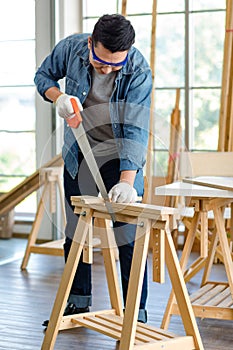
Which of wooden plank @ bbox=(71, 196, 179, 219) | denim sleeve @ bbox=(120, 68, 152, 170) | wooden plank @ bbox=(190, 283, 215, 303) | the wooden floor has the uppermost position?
denim sleeve @ bbox=(120, 68, 152, 170)

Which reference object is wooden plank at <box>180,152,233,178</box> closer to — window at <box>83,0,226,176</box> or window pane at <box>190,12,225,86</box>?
window at <box>83,0,226,176</box>

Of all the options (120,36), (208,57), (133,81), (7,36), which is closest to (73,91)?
(133,81)

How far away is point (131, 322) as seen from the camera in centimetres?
253

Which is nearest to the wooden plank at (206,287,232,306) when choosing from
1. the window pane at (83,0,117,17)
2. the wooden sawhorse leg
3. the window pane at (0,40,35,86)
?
the wooden sawhorse leg

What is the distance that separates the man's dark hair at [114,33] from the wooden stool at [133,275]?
590mm

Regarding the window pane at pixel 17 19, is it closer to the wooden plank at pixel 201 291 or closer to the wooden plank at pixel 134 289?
the wooden plank at pixel 201 291

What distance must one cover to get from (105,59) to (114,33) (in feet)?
0.42

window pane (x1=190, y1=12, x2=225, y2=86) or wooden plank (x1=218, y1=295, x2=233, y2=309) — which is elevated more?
window pane (x1=190, y1=12, x2=225, y2=86)

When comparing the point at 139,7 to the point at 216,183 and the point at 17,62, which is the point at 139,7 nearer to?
the point at 17,62

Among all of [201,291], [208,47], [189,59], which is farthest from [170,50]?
[201,291]

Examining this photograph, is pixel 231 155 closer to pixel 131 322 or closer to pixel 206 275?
pixel 206 275

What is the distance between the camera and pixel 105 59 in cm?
265

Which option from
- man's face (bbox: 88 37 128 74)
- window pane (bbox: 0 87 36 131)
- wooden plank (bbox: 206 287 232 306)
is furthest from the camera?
window pane (bbox: 0 87 36 131)

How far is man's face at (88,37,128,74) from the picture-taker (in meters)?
2.63
